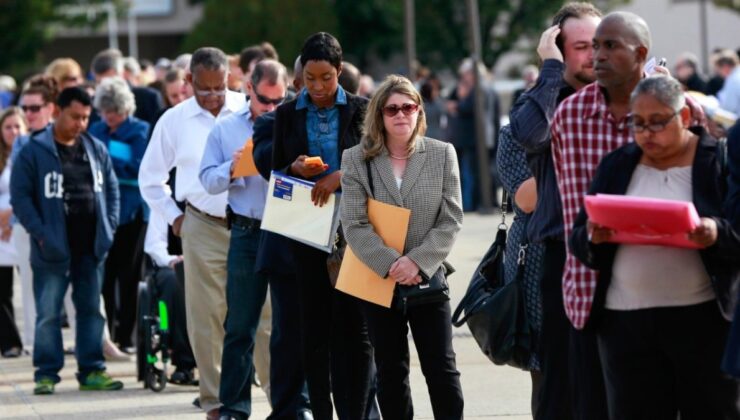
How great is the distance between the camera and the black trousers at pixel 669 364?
16.9ft

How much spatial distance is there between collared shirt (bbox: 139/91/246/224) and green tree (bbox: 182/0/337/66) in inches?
1486

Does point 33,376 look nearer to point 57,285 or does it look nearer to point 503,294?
point 57,285

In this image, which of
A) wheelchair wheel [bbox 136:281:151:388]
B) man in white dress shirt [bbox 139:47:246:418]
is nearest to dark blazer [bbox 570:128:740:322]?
man in white dress shirt [bbox 139:47:246:418]

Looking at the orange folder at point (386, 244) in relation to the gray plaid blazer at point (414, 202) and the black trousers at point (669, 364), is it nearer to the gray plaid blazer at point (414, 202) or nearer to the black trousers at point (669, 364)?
the gray plaid blazer at point (414, 202)

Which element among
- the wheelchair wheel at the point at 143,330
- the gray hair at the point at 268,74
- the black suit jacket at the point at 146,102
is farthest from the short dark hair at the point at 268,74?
the black suit jacket at the point at 146,102

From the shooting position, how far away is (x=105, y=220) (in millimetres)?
10125

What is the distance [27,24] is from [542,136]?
39.4 meters

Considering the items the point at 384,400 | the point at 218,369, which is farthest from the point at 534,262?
the point at 218,369

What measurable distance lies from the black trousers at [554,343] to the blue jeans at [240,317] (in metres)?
2.46

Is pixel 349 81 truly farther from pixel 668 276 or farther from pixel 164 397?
pixel 668 276

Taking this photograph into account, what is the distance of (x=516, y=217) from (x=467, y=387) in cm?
300

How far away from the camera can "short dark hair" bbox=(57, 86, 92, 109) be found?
998cm

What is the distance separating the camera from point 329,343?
7613 mm

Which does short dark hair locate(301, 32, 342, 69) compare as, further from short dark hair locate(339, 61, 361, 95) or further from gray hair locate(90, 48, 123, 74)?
gray hair locate(90, 48, 123, 74)
